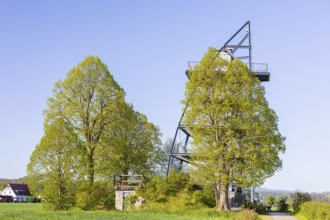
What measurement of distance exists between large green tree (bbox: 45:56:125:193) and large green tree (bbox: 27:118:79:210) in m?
2.06

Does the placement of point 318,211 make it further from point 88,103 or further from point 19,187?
point 19,187

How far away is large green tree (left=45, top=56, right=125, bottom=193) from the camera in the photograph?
3272cm

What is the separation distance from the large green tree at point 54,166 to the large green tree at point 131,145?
3.32m

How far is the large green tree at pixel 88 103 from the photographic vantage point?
32.7 meters

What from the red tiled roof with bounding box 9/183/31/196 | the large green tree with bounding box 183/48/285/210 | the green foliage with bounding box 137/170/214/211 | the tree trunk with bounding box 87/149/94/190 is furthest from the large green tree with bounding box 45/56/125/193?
the red tiled roof with bounding box 9/183/31/196

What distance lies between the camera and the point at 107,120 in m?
33.3

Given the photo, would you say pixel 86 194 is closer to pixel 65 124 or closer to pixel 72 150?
pixel 72 150

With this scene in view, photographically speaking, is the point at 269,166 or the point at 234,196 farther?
the point at 234,196

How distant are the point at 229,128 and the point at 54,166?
1248cm

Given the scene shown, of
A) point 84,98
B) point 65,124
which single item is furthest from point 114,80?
point 65,124

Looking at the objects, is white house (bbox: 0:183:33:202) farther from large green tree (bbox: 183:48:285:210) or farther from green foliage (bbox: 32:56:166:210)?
large green tree (bbox: 183:48:285:210)

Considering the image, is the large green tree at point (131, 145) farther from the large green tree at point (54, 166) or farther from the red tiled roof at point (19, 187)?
the red tiled roof at point (19, 187)

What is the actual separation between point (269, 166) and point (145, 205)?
29.9ft

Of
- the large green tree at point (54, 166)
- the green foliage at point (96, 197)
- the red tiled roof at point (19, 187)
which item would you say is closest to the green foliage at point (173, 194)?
the green foliage at point (96, 197)
